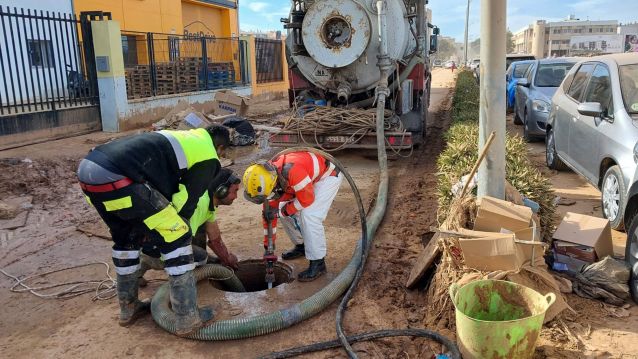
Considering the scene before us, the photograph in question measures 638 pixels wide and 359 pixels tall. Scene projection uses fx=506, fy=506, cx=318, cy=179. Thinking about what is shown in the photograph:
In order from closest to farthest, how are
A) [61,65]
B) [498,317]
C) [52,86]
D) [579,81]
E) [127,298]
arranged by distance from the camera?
[498,317], [127,298], [579,81], [52,86], [61,65]

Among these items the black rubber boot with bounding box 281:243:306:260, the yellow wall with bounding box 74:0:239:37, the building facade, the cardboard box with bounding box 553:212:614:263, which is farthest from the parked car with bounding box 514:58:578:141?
the building facade

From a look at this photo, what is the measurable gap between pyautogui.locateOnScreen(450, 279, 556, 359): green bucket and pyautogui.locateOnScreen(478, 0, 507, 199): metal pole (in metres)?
1.07

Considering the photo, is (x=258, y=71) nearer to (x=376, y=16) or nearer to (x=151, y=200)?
(x=376, y=16)

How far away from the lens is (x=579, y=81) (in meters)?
6.40

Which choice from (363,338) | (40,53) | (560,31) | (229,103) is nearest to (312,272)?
(363,338)

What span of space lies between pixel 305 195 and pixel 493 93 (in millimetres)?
1696

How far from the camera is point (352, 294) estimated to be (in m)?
4.00

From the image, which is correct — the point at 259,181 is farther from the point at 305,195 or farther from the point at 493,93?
the point at 493,93

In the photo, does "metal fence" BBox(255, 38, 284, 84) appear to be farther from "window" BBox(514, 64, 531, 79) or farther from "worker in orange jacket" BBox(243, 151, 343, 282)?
"worker in orange jacket" BBox(243, 151, 343, 282)

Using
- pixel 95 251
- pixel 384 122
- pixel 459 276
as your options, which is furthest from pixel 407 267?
pixel 384 122

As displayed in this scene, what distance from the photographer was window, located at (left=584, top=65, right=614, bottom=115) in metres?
5.27

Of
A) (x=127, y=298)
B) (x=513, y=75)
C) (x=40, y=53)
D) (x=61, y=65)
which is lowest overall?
(x=127, y=298)

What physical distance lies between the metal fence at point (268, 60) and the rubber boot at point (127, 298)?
1730 centimetres

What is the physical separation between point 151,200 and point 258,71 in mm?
17815
